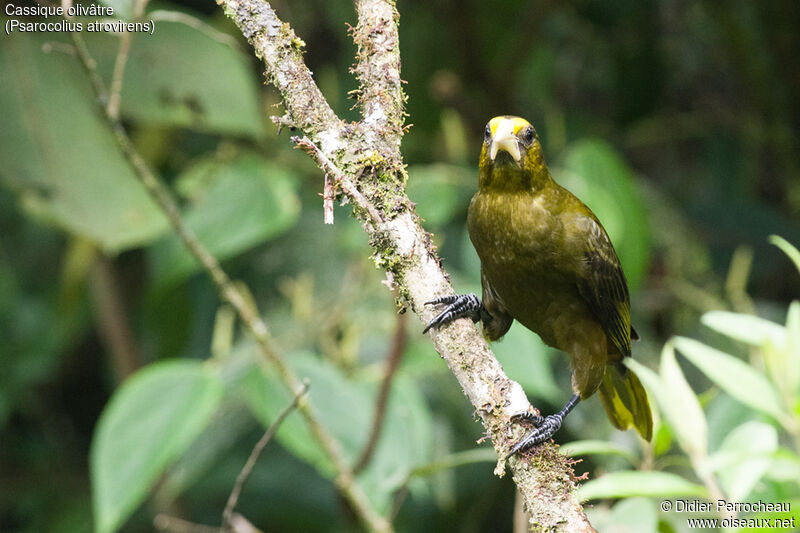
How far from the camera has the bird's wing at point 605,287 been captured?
202 centimetres

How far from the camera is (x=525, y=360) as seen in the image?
7.71 feet

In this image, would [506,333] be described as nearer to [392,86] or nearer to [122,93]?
[392,86]

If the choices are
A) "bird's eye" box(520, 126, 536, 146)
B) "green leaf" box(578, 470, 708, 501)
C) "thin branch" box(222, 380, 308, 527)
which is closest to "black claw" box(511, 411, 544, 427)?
"green leaf" box(578, 470, 708, 501)

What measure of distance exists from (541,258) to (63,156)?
67.6 inches

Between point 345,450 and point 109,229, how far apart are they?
1036 millimetres

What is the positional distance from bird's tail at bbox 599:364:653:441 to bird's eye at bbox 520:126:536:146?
72 cm

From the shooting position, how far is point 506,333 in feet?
7.51

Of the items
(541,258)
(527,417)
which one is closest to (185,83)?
(541,258)

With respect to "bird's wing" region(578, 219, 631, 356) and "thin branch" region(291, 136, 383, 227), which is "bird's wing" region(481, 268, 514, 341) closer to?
"bird's wing" region(578, 219, 631, 356)

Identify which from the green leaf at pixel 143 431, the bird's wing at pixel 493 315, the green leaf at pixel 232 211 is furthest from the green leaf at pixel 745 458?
the green leaf at pixel 232 211

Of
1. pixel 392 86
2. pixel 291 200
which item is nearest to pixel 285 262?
pixel 291 200

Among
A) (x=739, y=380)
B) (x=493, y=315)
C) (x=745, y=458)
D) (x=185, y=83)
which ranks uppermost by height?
(x=185, y=83)

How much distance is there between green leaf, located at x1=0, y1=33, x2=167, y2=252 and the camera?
8.97ft

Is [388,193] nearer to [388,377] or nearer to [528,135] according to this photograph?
[528,135]
